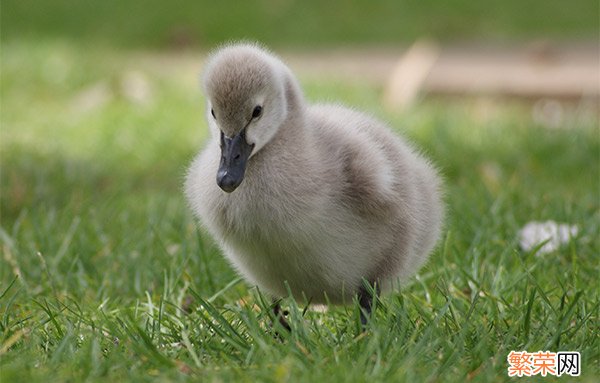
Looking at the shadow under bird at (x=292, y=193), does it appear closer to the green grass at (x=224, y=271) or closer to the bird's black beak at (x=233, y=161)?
the bird's black beak at (x=233, y=161)

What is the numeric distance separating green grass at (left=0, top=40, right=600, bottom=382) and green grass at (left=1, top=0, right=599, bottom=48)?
4.42 metres

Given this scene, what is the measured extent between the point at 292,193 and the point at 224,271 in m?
1.12

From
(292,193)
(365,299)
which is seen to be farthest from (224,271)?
(292,193)

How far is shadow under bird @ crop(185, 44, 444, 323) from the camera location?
10.4ft

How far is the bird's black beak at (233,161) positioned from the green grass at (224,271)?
378 mm

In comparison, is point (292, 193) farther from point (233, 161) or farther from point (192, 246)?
point (192, 246)

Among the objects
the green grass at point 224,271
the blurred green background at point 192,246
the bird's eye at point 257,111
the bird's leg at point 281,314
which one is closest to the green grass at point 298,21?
the blurred green background at point 192,246

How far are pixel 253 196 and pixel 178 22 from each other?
987 centimetres

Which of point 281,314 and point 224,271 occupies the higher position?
point 281,314

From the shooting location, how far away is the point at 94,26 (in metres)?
12.7

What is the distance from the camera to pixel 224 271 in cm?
423

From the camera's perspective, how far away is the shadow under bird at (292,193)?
3.17m

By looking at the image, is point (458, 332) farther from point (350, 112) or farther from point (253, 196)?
point (350, 112)

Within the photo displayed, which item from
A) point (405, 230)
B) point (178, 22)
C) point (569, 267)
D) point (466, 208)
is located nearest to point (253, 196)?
point (405, 230)
